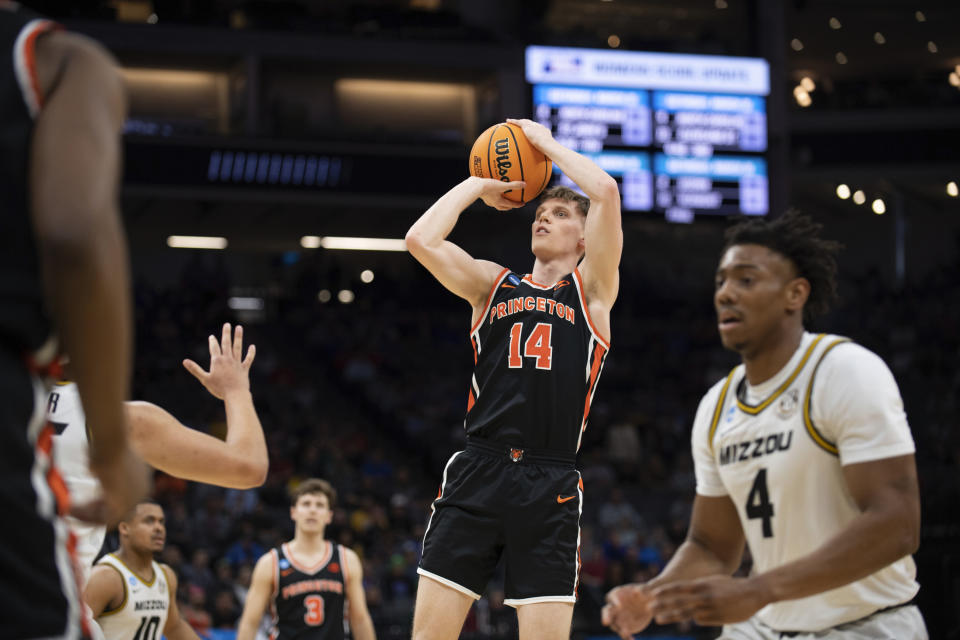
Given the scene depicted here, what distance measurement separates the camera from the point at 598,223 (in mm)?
5574

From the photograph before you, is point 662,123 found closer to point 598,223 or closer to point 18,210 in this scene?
point 598,223

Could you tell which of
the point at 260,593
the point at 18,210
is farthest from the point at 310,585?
the point at 18,210

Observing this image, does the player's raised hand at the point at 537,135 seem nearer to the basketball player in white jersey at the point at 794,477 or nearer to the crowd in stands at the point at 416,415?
the basketball player in white jersey at the point at 794,477

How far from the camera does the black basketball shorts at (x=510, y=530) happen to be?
520 cm

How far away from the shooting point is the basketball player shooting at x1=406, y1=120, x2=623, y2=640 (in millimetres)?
5203

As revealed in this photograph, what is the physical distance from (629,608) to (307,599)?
18.5 ft

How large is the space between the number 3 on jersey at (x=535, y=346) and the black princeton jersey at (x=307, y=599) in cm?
348

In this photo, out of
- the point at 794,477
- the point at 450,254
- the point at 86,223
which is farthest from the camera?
the point at 450,254

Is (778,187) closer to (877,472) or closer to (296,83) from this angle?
(296,83)

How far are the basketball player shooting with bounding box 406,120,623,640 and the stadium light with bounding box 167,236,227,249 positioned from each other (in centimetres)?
1883

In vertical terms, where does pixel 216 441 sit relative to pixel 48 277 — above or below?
below

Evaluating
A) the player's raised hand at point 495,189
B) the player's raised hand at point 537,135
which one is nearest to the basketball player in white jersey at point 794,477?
the player's raised hand at point 537,135

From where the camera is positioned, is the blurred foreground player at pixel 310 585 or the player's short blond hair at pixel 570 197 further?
the blurred foreground player at pixel 310 585

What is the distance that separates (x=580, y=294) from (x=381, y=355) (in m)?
15.1
